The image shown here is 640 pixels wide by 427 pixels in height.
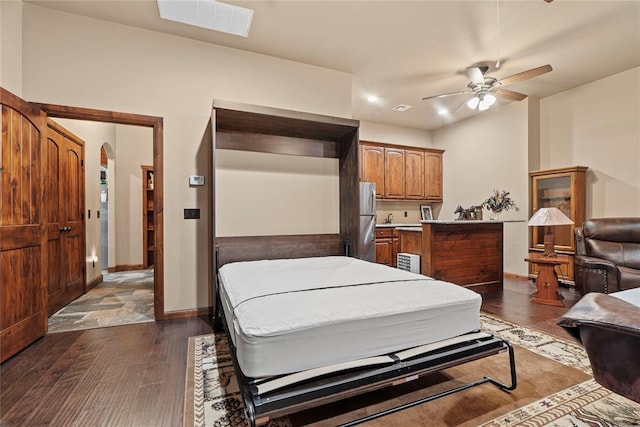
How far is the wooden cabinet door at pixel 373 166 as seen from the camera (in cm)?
595

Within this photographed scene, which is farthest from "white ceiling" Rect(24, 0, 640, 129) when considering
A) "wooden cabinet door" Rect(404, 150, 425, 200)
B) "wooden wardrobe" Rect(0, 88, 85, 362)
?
"wooden cabinet door" Rect(404, 150, 425, 200)

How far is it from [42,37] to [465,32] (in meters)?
4.19

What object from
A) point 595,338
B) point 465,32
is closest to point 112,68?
point 465,32

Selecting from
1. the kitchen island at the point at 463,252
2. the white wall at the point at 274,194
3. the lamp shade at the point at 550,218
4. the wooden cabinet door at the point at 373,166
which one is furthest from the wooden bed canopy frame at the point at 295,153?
the lamp shade at the point at 550,218

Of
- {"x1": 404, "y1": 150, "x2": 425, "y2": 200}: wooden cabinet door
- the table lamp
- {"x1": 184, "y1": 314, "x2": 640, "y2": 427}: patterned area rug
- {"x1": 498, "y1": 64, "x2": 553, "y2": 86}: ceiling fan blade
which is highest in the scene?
{"x1": 498, "y1": 64, "x2": 553, "y2": 86}: ceiling fan blade

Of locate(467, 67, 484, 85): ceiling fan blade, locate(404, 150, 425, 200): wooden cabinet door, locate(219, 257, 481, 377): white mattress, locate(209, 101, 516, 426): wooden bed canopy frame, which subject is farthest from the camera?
locate(404, 150, 425, 200): wooden cabinet door

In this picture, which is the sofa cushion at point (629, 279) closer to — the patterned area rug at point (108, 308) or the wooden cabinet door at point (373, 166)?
the wooden cabinet door at point (373, 166)

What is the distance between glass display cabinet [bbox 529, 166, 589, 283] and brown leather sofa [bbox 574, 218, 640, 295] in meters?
0.62

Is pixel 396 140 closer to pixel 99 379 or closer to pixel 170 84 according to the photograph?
pixel 170 84

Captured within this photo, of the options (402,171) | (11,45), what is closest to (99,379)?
(11,45)

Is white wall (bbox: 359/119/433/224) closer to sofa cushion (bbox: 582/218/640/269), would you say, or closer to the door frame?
sofa cushion (bbox: 582/218/640/269)

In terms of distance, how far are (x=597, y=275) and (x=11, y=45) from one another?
241 inches

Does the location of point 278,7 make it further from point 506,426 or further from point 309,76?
point 506,426

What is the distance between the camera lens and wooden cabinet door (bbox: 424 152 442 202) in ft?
21.8
